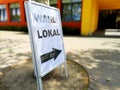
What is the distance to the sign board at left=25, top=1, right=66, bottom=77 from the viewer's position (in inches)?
122

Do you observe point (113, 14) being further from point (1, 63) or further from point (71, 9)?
point (1, 63)

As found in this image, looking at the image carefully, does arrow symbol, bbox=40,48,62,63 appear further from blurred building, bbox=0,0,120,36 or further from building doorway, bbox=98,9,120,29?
building doorway, bbox=98,9,120,29

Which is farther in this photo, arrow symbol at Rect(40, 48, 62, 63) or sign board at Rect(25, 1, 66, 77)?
arrow symbol at Rect(40, 48, 62, 63)

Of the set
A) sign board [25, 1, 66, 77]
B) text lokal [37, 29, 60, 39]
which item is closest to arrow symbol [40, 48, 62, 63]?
sign board [25, 1, 66, 77]

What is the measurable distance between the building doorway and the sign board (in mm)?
22709

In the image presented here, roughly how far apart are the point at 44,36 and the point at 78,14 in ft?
42.8

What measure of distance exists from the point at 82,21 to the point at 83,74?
10260mm

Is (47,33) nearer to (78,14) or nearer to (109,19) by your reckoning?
(78,14)

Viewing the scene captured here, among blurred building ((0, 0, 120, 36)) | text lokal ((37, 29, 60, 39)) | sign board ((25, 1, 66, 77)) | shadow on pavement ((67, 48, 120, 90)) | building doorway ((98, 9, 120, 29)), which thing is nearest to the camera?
sign board ((25, 1, 66, 77))

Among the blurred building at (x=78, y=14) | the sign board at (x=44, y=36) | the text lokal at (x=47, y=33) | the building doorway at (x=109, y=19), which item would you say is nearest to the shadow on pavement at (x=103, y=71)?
the sign board at (x=44, y=36)

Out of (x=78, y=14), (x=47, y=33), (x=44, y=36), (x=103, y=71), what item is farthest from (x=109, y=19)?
(x=44, y=36)

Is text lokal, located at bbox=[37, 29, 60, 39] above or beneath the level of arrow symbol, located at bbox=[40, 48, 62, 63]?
above

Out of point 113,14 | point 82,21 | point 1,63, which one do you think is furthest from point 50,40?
point 113,14

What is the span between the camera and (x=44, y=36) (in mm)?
3523
